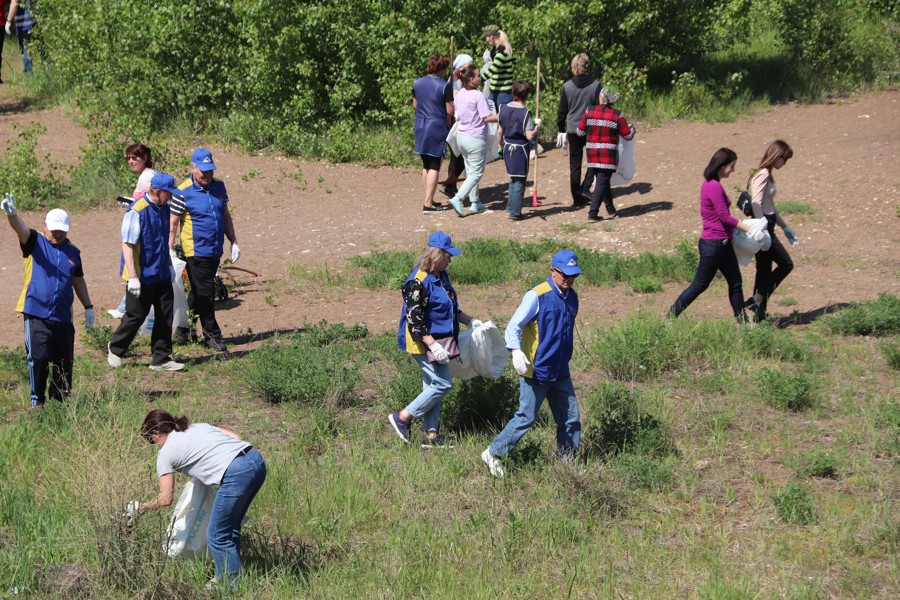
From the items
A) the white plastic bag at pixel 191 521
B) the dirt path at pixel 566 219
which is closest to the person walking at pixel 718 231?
the dirt path at pixel 566 219

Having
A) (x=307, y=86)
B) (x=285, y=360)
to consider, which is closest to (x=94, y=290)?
(x=285, y=360)

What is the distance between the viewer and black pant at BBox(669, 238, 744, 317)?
9.21 metres

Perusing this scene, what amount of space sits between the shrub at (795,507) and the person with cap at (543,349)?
1.29m

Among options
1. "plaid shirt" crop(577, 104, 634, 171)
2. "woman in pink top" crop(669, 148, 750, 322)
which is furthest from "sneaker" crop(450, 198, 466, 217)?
"woman in pink top" crop(669, 148, 750, 322)

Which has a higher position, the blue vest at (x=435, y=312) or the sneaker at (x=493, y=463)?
the blue vest at (x=435, y=312)

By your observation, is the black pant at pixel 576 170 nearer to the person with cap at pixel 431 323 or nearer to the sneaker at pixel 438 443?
the person with cap at pixel 431 323

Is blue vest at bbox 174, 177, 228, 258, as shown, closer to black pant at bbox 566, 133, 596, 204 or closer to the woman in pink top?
the woman in pink top

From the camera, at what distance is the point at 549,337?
21.1 ft

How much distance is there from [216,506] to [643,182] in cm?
1029

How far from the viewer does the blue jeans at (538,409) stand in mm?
6598

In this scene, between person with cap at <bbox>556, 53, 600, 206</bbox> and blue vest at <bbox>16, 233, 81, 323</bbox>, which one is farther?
person with cap at <bbox>556, 53, 600, 206</bbox>

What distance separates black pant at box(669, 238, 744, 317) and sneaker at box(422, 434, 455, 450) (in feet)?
10.0

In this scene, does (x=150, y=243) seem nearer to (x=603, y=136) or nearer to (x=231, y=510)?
(x=231, y=510)

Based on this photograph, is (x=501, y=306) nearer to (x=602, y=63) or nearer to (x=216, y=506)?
(x=216, y=506)
